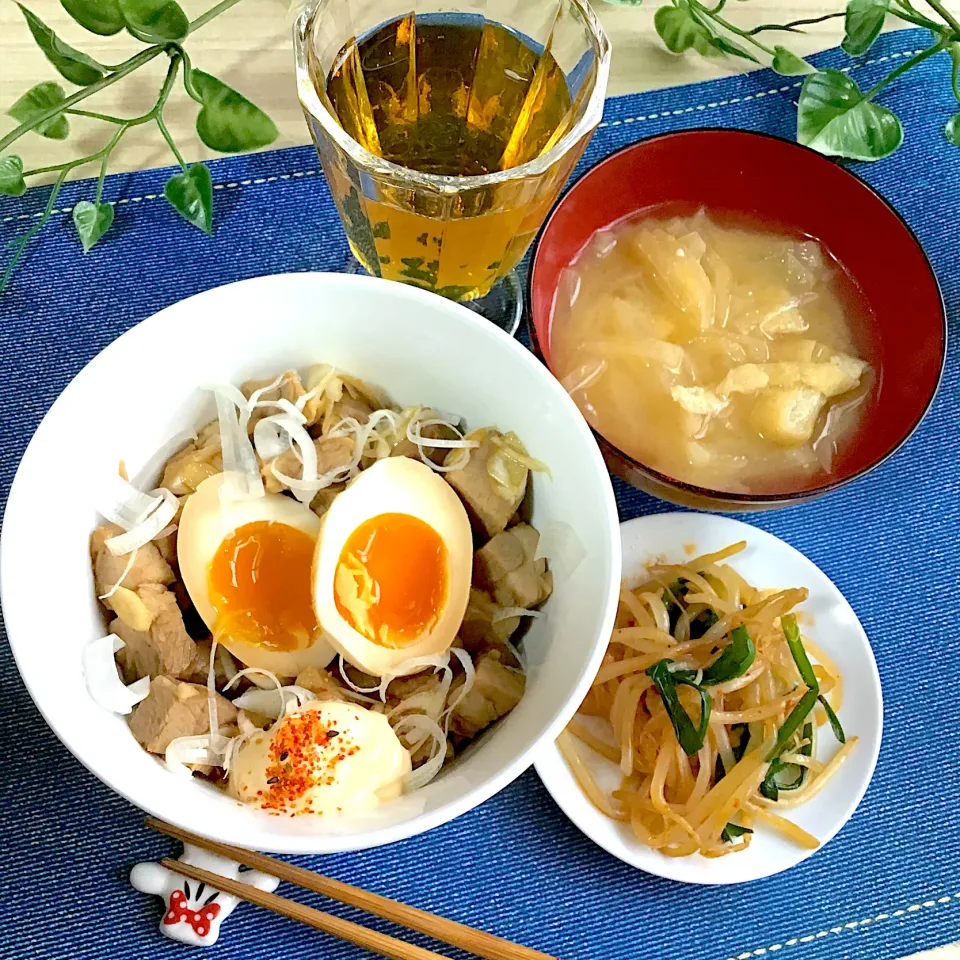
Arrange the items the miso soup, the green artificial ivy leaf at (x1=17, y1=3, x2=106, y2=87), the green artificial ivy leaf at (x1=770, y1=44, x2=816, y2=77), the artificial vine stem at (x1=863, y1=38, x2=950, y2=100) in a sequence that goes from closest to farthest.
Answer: the green artificial ivy leaf at (x1=17, y1=3, x2=106, y2=87) → the miso soup → the artificial vine stem at (x1=863, y1=38, x2=950, y2=100) → the green artificial ivy leaf at (x1=770, y1=44, x2=816, y2=77)

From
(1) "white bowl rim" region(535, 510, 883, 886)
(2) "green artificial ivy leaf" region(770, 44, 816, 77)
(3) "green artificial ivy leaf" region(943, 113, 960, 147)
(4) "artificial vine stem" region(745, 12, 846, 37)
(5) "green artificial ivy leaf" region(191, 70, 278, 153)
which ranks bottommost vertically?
(1) "white bowl rim" region(535, 510, 883, 886)

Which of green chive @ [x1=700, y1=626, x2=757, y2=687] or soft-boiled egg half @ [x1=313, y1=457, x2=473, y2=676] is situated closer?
soft-boiled egg half @ [x1=313, y1=457, x2=473, y2=676]

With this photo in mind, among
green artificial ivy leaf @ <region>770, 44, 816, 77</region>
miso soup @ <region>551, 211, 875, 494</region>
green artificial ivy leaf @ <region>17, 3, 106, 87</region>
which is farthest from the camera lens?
green artificial ivy leaf @ <region>770, 44, 816, 77</region>

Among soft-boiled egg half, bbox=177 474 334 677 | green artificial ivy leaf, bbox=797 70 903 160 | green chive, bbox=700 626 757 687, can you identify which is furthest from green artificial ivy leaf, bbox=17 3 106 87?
green chive, bbox=700 626 757 687

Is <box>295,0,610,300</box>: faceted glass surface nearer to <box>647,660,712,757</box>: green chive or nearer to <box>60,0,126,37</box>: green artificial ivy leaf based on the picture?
<box>60,0,126,37</box>: green artificial ivy leaf

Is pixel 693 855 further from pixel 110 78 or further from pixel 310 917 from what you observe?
pixel 110 78

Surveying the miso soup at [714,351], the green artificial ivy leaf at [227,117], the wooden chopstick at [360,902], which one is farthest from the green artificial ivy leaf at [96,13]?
the wooden chopstick at [360,902]

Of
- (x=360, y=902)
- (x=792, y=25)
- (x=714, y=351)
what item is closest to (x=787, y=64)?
(x=792, y=25)
